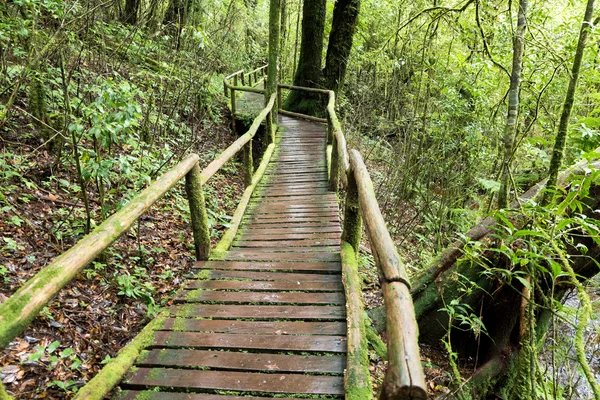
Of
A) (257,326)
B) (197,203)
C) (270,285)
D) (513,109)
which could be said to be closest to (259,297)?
(270,285)

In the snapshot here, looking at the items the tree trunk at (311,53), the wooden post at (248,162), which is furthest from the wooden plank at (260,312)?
the tree trunk at (311,53)

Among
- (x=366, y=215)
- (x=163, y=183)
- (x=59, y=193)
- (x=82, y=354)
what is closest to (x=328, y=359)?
(x=366, y=215)

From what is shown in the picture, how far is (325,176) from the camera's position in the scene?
25.0 ft

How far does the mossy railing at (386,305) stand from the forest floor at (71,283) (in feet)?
6.17

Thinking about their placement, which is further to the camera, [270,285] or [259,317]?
[270,285]

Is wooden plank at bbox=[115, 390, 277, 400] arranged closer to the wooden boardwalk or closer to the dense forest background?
the wooden boardwalk

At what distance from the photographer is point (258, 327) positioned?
3.04m

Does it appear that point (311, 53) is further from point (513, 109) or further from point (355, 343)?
point (355, 343)

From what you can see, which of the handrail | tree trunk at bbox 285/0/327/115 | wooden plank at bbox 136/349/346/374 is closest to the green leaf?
wooden plank at bbox 136/349/346/374

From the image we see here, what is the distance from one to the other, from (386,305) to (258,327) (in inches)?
62.9

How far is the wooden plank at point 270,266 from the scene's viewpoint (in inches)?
154

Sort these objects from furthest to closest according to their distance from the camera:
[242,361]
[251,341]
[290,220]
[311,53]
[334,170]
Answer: [311,53] < [334,170] < [290,220] < [251,341] < [242,361]

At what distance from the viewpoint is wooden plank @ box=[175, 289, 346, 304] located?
336cm

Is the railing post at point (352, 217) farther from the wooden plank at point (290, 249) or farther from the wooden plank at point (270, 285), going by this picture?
the wooden plank at point (270, 285)
